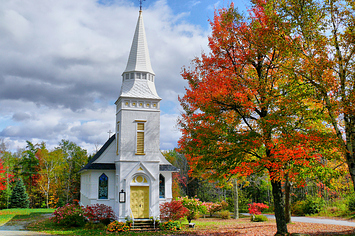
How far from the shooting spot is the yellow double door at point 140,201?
62.3 ft

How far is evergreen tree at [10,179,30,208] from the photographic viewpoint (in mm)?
36719

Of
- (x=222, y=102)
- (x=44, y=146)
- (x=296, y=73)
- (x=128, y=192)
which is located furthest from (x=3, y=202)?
(x=296, y=73)

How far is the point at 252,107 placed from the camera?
12.1 meters

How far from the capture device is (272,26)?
11297 millimetres

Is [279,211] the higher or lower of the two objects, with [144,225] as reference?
higher

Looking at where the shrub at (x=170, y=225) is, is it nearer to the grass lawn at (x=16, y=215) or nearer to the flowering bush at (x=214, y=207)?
the flowering bush at (x=214, y=207)

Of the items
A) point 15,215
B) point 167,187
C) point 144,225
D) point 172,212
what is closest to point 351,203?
point 172,212

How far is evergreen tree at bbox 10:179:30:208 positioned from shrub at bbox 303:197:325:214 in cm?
3468

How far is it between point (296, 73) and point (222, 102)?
10.7 ft

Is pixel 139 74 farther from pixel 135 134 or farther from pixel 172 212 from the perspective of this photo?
pixel 172 212

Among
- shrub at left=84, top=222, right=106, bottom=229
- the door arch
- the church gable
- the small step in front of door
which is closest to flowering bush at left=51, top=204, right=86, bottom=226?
shrub at left=84, top=222, right=106, bottom=229

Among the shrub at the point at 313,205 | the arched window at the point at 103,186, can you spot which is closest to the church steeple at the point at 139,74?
the arched window at the point at 103,186

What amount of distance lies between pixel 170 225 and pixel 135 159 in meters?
5.04

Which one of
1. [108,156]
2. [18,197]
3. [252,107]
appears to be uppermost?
[252,107]
